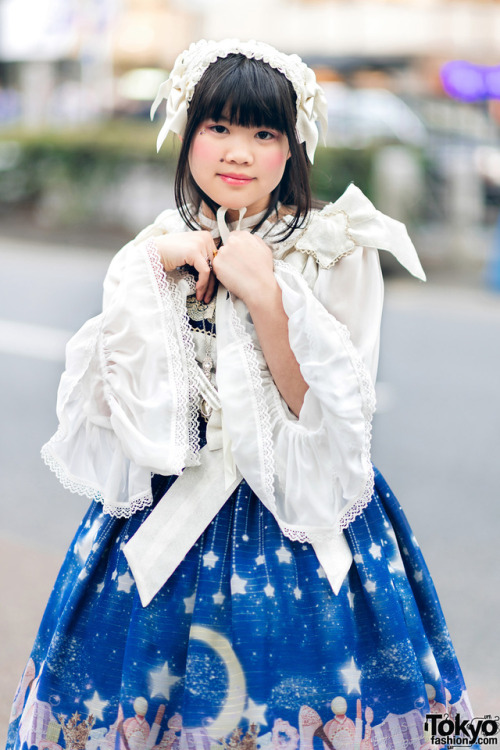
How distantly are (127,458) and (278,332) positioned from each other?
37 cm

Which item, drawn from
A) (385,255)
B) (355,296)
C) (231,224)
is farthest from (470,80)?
(355,296)

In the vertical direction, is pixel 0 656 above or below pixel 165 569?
below

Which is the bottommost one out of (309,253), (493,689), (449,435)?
(493,689)

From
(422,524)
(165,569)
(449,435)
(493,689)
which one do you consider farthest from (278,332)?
(449,435)

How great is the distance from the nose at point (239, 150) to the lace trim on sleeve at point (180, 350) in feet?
0.72

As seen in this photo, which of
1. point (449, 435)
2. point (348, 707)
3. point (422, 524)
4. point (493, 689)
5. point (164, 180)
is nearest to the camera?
point (348, 707)

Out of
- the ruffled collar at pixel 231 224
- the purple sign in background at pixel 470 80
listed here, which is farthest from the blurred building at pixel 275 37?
the ruffled collar at pixel 231 224

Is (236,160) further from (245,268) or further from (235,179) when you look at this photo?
(245,268)

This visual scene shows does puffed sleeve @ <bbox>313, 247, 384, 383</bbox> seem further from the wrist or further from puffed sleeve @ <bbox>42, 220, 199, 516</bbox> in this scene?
puffed sleeve @ <bbox>42, 220, 199, 516</bbox>

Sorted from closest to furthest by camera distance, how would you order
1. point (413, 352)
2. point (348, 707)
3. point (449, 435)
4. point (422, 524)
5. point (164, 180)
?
point (348, 707)
point (422, 524)
point (449, 435)
point (413, 352)
point (164, 180)

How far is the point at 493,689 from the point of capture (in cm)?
281

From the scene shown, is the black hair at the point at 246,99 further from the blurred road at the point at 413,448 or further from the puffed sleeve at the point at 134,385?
the blurred road at the point at 413,448

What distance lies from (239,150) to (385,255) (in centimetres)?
782

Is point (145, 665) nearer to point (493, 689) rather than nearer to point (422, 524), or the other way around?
point (493, 689)
